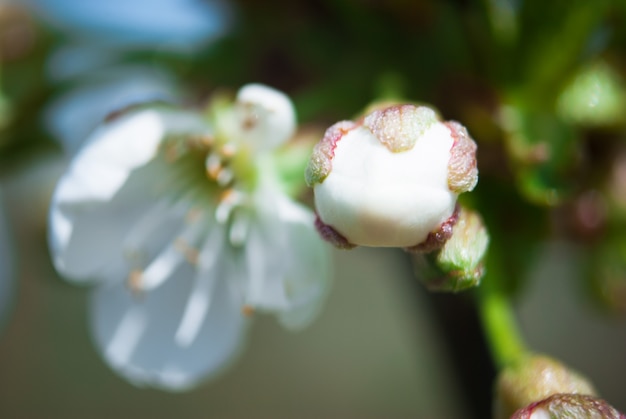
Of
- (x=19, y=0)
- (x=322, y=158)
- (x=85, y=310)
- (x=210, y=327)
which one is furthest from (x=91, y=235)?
(x=85, y=310)

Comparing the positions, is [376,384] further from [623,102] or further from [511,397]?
[511,397]

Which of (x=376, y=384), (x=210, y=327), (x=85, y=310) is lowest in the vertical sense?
(x=376, y=384)

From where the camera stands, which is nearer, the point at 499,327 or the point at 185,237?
the point at 499,327

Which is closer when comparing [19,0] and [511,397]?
[511,397]

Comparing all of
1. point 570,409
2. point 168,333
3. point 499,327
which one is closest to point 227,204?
point 168,333

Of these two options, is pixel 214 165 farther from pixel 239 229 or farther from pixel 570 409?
pixel 570 409

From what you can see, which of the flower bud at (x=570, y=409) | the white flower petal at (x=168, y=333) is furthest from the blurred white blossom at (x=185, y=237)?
the flower bud at (x=570, y=409)

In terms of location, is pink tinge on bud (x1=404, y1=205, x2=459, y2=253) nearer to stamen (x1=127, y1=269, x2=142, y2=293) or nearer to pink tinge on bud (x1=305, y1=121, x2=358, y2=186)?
pink tinge on bud (x1=305, y1=121, x2=358, y2=186)
